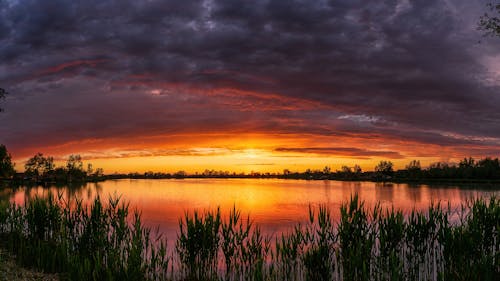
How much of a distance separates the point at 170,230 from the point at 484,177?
12200cm

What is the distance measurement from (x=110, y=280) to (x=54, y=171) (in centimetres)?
16967

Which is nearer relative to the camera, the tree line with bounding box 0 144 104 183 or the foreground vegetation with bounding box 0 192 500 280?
the foreground vegetation with bounding box 0 192 500 280

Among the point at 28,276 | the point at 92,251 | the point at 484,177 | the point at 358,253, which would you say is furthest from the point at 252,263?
the point at 484,177

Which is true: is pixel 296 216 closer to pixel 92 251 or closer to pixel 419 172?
pixel 92 251

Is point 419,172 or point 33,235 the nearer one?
point 33,235

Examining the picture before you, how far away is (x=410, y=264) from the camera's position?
49.3 ft

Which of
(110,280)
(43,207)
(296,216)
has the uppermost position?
(43,207)

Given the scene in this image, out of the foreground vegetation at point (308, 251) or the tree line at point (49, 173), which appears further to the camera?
the tree line at point (49, 173)

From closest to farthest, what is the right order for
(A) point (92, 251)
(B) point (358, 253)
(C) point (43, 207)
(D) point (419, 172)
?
(B) point (358, 253)
(A) point (92, 251)
(C) point (43, 207)
(D) point (419, 172)

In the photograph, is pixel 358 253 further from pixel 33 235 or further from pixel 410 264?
pixel 33 235

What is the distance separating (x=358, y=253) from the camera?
1277 centimetres

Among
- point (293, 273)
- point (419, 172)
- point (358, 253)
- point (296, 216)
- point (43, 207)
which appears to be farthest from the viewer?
point (419, 172)

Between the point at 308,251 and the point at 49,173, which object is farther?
the point at 49,173

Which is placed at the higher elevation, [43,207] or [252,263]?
[43,207]
